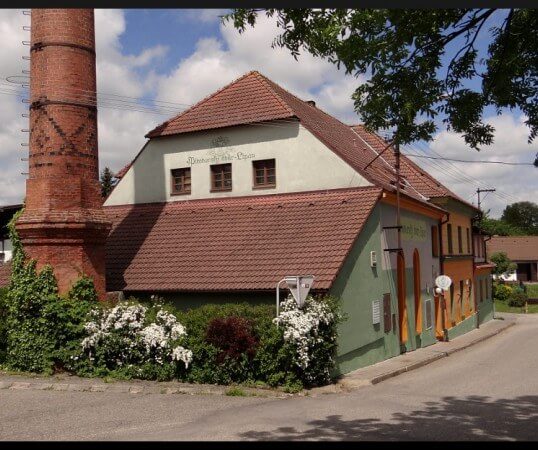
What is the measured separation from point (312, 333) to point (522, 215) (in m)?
122

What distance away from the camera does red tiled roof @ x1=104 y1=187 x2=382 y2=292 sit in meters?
16.3

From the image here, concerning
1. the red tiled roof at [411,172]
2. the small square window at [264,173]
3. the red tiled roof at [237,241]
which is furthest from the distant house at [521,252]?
the red tiled roof at [237,241]

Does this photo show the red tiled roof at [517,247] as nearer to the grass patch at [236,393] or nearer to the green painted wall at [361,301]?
the green painted wall at [361,301]

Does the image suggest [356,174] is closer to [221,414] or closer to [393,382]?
[393,382]

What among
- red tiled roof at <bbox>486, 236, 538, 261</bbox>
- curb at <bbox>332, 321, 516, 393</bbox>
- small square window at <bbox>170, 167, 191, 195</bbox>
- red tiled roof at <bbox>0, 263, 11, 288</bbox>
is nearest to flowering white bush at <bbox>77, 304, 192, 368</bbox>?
curb at <bbox>332, 321, 516, 393</bbox>

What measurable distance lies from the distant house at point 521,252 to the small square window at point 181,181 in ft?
226

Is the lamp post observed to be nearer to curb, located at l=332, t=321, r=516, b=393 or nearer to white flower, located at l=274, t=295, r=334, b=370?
white flower, located at l=274, t=295, r=334, b=370

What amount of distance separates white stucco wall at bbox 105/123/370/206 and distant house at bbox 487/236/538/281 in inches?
2710

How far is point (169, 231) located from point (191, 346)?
21.6ft

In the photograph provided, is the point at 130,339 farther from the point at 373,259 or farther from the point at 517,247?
the point at 517,247

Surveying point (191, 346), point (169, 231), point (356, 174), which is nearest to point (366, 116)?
point (191, 346)

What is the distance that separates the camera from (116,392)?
43.7 feet

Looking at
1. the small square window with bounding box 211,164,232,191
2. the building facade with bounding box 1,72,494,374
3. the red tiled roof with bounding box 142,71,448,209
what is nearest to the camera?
the building facade with bounding box 1,72,494,374

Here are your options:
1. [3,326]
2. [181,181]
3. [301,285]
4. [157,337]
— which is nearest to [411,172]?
[181,181]
